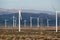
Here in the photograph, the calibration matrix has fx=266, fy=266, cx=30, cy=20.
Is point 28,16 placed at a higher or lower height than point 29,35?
higher

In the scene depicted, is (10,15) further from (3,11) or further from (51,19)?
(51,19)

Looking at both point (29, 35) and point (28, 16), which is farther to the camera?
point (28, 16)

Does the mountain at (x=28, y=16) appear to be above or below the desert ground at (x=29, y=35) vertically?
above

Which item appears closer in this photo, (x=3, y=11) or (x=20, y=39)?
(x=20, y=39)

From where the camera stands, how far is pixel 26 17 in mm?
37688

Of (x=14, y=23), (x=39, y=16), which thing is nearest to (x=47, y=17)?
(x=39, y=16)

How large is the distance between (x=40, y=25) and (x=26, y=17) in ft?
19.7

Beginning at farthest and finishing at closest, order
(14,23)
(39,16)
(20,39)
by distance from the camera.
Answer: (39,16)
(14,23)
(20,39)

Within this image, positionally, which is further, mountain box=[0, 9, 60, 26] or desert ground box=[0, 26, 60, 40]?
mountain box=[0, 9, 60, 26]

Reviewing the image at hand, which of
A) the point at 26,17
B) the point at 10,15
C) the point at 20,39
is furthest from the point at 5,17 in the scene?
the point at 20,39

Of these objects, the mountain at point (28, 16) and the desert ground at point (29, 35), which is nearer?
the desert ground at point (29, 35)

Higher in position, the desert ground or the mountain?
the mountain

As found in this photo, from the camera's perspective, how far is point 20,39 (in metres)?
14.2

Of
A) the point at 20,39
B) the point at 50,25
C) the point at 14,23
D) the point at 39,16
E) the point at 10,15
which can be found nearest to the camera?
the point at 20,39
